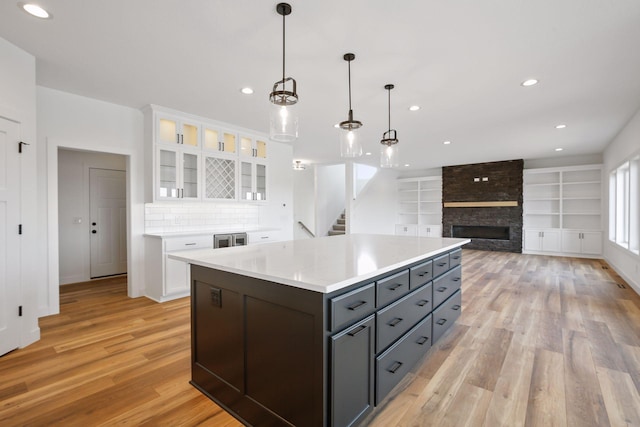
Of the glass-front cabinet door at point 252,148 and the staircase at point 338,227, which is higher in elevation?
the glass-front cabinet door at point 252,148

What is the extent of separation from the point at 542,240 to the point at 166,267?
8.99 m

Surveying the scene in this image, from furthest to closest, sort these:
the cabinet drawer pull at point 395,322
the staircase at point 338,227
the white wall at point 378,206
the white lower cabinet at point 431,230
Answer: the staircase at point 338,227 → the white lower cabinet at point 431,230 → the white wall at point 378,206 → the cabinet drawer pull at point 395,322

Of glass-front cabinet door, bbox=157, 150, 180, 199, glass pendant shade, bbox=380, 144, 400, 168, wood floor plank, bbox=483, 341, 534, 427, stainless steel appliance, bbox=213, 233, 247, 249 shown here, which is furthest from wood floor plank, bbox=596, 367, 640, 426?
glass-front cabinet door, bbox=157, 150, 180, 199

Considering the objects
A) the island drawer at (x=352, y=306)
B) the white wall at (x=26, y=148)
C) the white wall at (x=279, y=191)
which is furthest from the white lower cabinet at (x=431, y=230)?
the white wall at (x=26, y=148)

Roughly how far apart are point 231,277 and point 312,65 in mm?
2146

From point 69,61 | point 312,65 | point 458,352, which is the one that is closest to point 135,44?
point 69,61

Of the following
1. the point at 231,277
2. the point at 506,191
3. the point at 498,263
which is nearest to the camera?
the point at 231,277

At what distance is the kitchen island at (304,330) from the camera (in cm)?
141

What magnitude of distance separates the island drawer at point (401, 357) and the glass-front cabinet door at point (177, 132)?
387 cm

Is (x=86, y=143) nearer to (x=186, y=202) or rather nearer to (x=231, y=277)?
(x=186, y=202)

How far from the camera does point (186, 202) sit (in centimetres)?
445

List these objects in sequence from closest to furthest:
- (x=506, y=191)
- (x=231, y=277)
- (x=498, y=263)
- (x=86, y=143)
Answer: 1. (x=231, y=277)
2. (x=86, y=143)
3. (x=498, y=263)
4. (x=506, y=191)

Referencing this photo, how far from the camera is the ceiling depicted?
212cm

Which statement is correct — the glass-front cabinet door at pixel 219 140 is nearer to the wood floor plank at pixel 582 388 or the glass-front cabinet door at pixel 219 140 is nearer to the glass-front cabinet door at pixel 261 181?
the glass-front cabinet door at pixel 261 181
